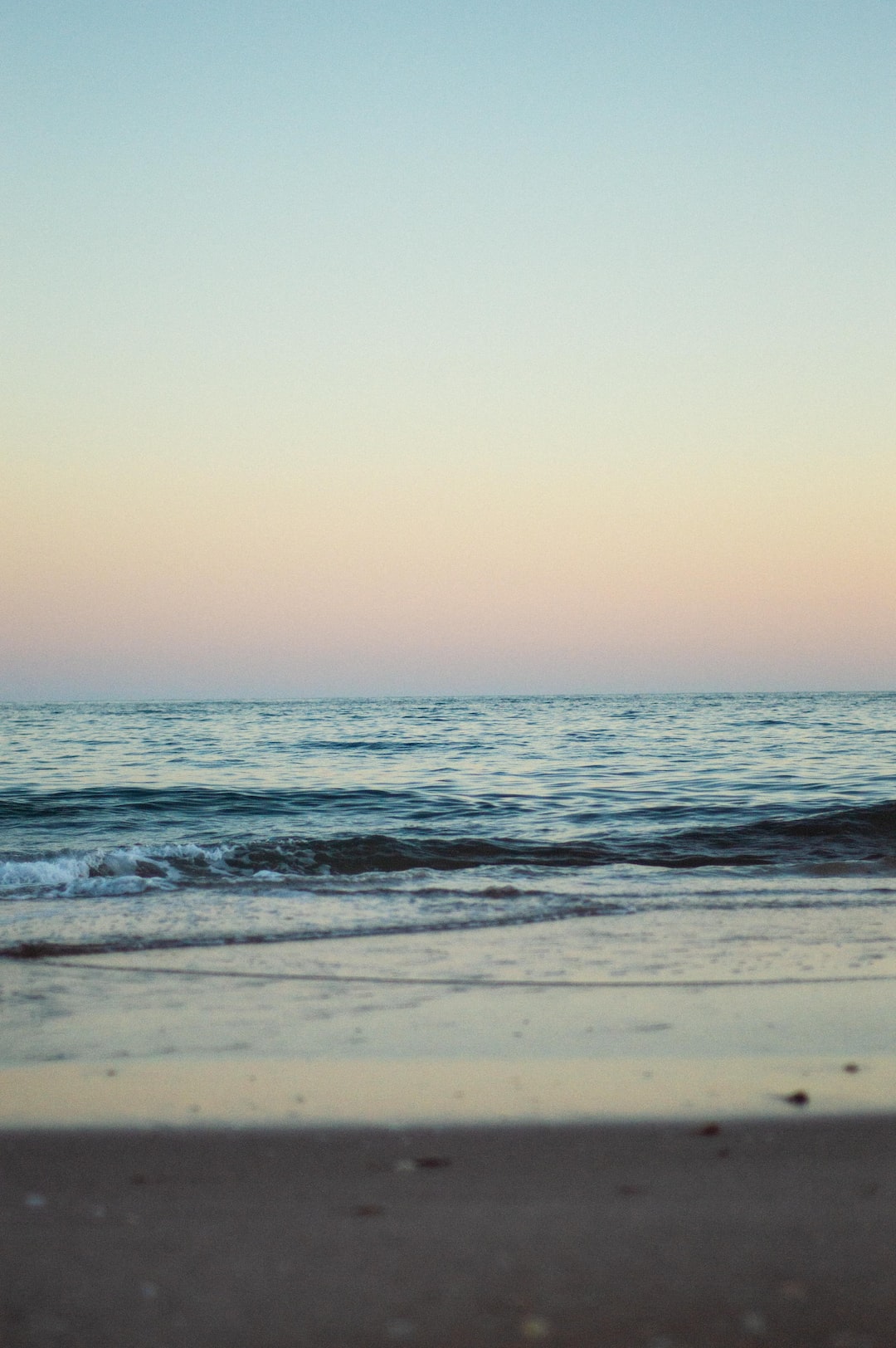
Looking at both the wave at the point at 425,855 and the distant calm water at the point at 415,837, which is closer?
the distant calm water at the point at 415,837

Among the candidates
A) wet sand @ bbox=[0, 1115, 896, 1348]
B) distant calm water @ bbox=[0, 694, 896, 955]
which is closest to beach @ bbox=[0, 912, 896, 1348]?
wet sand @ bbox=[0, 1115, 896, 1348]

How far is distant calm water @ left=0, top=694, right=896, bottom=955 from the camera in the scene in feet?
25.8

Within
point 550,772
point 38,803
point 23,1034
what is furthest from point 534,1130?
point 550,772

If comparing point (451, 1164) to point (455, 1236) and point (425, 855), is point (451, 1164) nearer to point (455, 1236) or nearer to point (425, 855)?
point (455, 1236)

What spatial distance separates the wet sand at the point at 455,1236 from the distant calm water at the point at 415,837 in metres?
3.69

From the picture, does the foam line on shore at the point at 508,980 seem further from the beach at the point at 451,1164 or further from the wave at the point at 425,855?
the wave at the point at 425,855

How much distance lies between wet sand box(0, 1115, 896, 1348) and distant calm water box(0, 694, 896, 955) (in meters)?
3.69

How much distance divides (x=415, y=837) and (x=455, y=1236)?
10.1m

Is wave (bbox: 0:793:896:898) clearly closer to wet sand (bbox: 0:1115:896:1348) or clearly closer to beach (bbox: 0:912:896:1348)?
beach (bbox: 0:912:896:1348)

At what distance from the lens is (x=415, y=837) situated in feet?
41.5

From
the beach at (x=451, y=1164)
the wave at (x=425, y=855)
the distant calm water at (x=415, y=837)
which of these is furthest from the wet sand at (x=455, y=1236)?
the wave at (x=425, y=855)

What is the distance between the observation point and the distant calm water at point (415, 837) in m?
7.86

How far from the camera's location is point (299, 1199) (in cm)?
279

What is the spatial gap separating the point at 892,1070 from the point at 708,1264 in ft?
5.70
